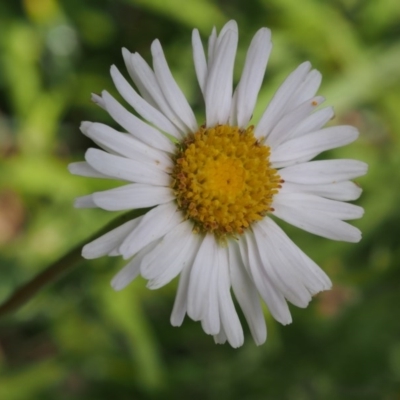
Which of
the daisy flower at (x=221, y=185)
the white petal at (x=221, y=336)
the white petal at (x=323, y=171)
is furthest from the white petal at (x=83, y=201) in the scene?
the white petal at (x=323, y=171)

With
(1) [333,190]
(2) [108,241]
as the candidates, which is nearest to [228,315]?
(2) [108,241]

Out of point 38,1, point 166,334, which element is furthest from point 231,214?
point 38,1

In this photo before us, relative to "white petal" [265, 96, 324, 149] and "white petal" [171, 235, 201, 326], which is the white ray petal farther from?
"white petal" [265, 96, 324, 149]

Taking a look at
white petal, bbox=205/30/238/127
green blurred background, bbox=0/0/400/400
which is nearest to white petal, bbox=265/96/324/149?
white petal, bbox=205/30/238/127

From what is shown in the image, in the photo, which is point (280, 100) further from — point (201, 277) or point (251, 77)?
point (201, 277)

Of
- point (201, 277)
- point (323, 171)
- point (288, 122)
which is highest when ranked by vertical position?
point (288, 122)

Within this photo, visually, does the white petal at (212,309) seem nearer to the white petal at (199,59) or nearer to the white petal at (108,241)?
the white petal at (108,241)
